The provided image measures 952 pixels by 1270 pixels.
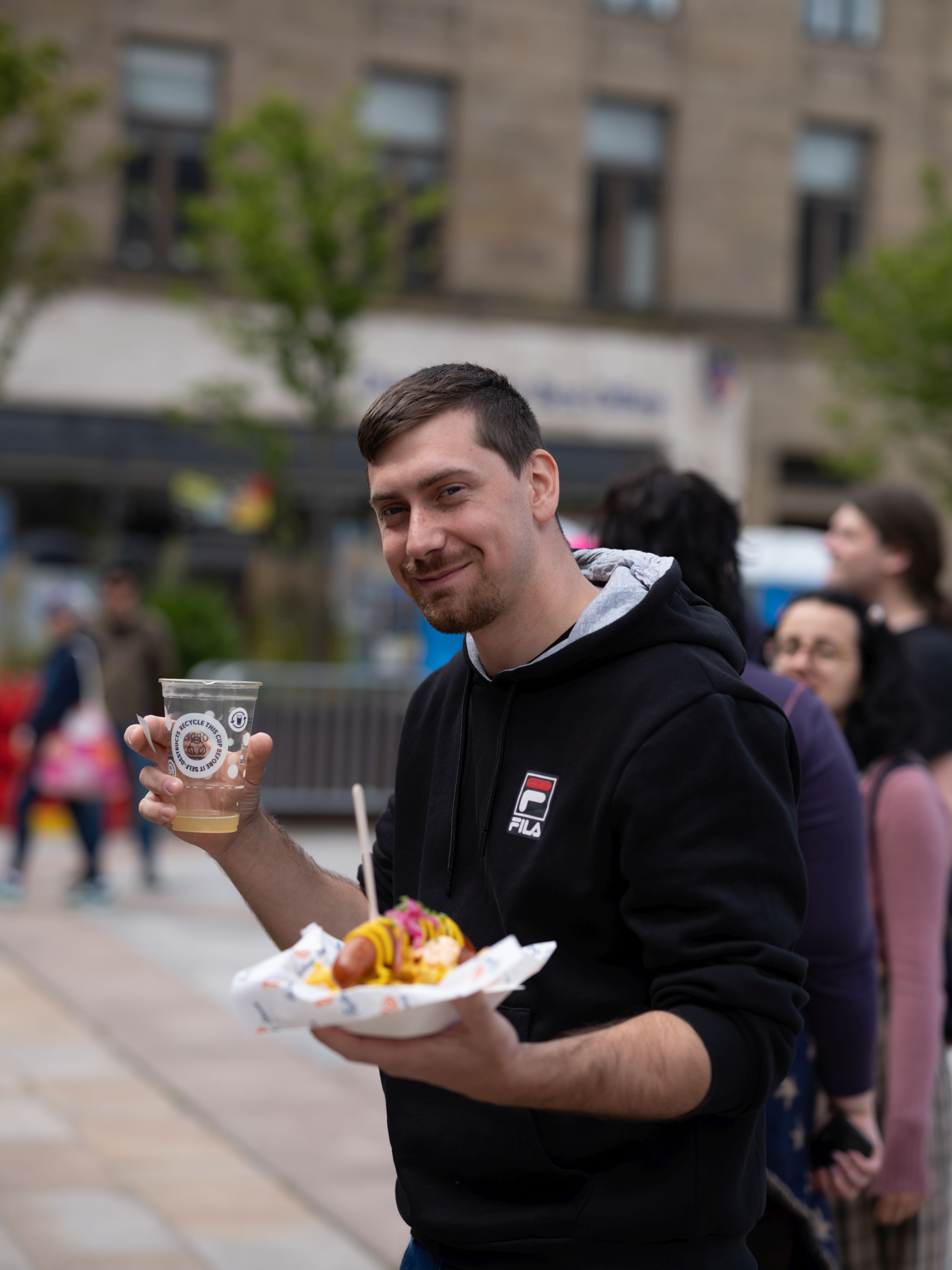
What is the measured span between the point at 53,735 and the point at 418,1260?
321 inches

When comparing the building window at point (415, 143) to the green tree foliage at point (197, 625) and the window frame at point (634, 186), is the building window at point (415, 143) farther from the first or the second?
the green tree foliage at point (197, 625)

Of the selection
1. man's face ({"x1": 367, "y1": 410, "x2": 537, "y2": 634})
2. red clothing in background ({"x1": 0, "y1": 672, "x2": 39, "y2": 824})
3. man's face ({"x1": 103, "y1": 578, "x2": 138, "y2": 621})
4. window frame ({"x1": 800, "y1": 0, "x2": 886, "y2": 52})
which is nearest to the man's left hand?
man's face ({"x1": 367, "y1": 410, "x2": 537, "y2": 634})

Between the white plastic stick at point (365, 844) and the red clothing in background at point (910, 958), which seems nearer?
the white plastic stick at point (365, 844)

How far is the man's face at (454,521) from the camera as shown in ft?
6.86

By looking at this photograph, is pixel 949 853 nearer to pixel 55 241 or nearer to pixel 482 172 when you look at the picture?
pixel 55 241

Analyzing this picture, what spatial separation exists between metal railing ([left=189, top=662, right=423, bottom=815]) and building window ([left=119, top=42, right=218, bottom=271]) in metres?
9.02

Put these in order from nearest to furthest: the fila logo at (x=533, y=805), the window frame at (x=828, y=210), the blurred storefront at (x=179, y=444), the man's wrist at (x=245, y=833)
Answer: the fila logo at (x=533, y=805)
the man's wrist at (x=245, y=833)
the blurred storefront at (x=179, y=444)
the window frame at (x=828, y=210)

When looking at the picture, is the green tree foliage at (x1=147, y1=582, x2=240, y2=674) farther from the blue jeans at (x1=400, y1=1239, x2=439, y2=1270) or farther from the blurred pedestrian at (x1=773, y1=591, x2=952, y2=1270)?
the blue jeans at (x1=400, y1=1239, x2=439, y2=1270)

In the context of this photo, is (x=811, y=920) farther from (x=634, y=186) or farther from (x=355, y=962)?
(x=634, y=186)

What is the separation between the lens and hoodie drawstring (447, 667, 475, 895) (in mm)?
2174

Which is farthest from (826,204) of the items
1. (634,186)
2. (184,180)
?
(184,180)

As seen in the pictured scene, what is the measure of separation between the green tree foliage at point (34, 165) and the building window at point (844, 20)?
11.6m

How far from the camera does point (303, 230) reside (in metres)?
17.9

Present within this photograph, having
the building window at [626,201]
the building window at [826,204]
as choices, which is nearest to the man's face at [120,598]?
the building window at [626,201]
